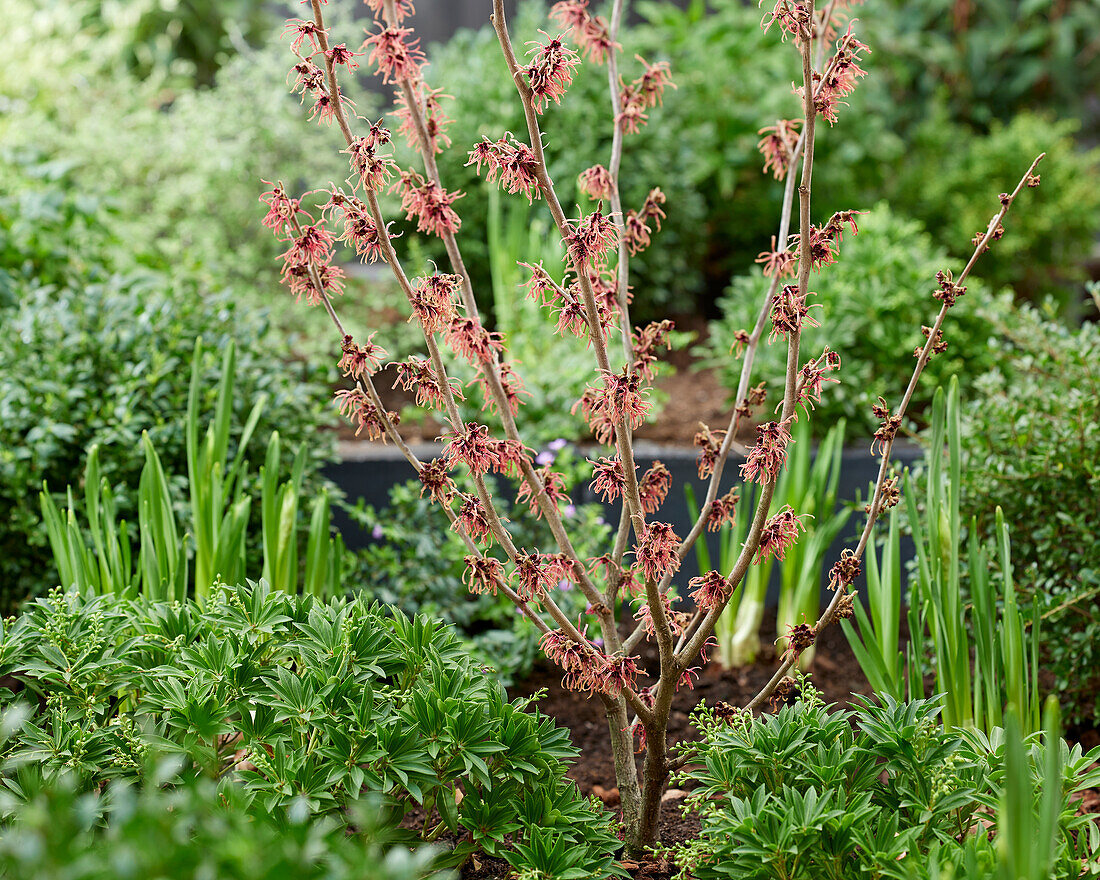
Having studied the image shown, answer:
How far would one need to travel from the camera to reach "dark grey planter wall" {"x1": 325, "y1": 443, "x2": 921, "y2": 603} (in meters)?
3.28

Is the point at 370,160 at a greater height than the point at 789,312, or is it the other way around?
the point at 370,160

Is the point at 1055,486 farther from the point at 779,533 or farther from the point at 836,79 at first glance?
the point at 836,79

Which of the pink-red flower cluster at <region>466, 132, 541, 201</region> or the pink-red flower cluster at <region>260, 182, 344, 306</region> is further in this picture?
the pink-red flower cluster at <region>260, 182, 344, 306</region>

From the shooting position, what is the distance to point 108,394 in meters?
2.75

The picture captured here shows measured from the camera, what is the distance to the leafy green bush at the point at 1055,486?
2234 millimetres

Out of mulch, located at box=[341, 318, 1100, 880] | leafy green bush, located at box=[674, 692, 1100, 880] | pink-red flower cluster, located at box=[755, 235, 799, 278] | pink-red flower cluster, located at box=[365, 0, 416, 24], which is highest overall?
pink-red flower cluster, located at box=[365, 0, 416, 24]

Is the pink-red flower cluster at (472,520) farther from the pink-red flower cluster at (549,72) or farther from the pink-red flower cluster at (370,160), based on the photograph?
the pink-red flower cluster at (549,72)

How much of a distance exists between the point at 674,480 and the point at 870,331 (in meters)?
0.97

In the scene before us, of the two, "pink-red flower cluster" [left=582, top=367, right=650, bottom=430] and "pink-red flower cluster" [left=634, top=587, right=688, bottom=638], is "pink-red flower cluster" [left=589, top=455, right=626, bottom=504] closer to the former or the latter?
"pink-red flower cluster" [left=582, top=367, right=650, bottom=430]

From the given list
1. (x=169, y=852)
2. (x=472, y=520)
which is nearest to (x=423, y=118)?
(x=472, y=520)

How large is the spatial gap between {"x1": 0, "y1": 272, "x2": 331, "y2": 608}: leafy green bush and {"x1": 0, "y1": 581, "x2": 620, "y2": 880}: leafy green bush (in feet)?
3.02

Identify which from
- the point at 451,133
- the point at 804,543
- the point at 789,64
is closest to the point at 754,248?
the point at 789,64

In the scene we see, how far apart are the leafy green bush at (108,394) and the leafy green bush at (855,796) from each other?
1.72m

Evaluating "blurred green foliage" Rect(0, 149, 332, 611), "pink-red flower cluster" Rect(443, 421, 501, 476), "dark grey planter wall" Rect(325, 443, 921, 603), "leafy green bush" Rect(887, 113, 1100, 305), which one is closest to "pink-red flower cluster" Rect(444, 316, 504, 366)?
"pink-red flower cluster" Rect(443, 421, 501, 476)
